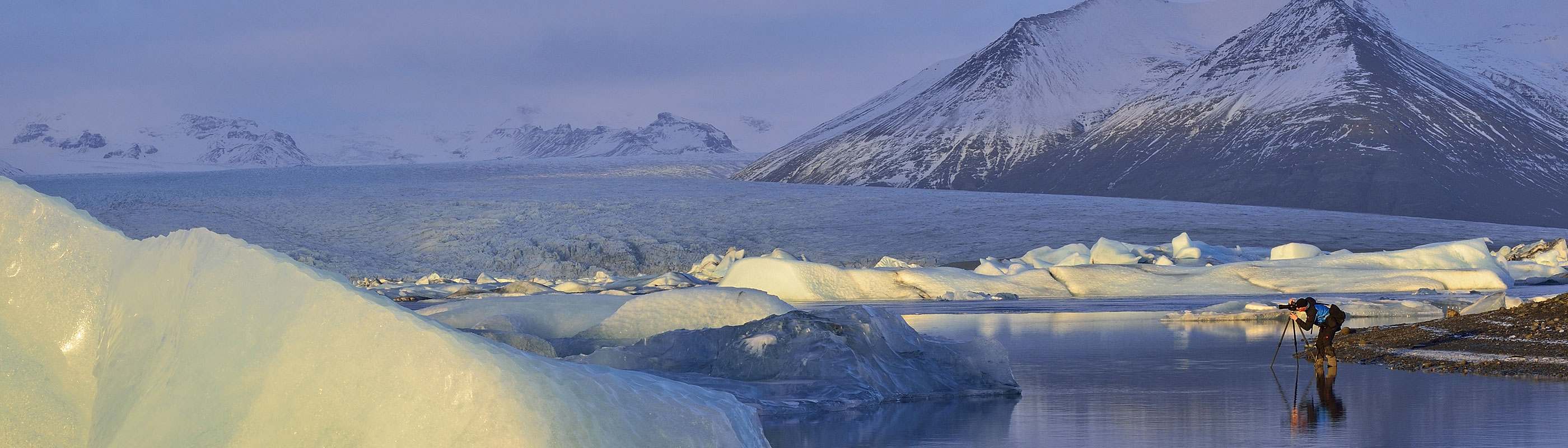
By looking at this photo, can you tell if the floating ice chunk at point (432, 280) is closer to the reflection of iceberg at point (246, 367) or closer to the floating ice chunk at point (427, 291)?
the floating ice chunk at point (427, 291)

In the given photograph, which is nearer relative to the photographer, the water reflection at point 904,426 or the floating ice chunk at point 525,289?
the water reflection at point 904,426

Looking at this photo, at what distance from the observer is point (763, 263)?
729 inches

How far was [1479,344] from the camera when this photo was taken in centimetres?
801

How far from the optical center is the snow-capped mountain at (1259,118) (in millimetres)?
70188

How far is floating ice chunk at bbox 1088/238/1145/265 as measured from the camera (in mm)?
23625

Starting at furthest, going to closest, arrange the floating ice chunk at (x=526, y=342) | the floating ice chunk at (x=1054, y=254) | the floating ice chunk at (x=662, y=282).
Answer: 1. the floating ice chunk at (x=1054, y=254)
2. the floating ice chunk at (x=662, y=282)
3. the floating ice chunk at (x=526, y=342)

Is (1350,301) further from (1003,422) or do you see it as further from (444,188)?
(444,188)

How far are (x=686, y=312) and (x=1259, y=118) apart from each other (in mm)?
77407

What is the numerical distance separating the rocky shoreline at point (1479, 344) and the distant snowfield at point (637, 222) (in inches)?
893

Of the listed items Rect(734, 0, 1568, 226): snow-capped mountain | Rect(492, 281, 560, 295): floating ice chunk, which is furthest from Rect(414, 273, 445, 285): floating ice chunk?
Rect(734, 0, 1568, 226): snow-capped mountain

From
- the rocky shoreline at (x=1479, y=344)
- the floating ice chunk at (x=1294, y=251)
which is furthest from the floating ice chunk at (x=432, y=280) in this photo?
the rocky shoreline at (x=1479, y=344)

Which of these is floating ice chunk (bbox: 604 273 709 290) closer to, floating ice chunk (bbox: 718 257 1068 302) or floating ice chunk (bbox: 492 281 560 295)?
floating ice chunk (bbox: 492 281 560 295)

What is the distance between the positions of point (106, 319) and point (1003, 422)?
3297 millimetres

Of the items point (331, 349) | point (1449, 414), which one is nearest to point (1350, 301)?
point (1449, 414)
